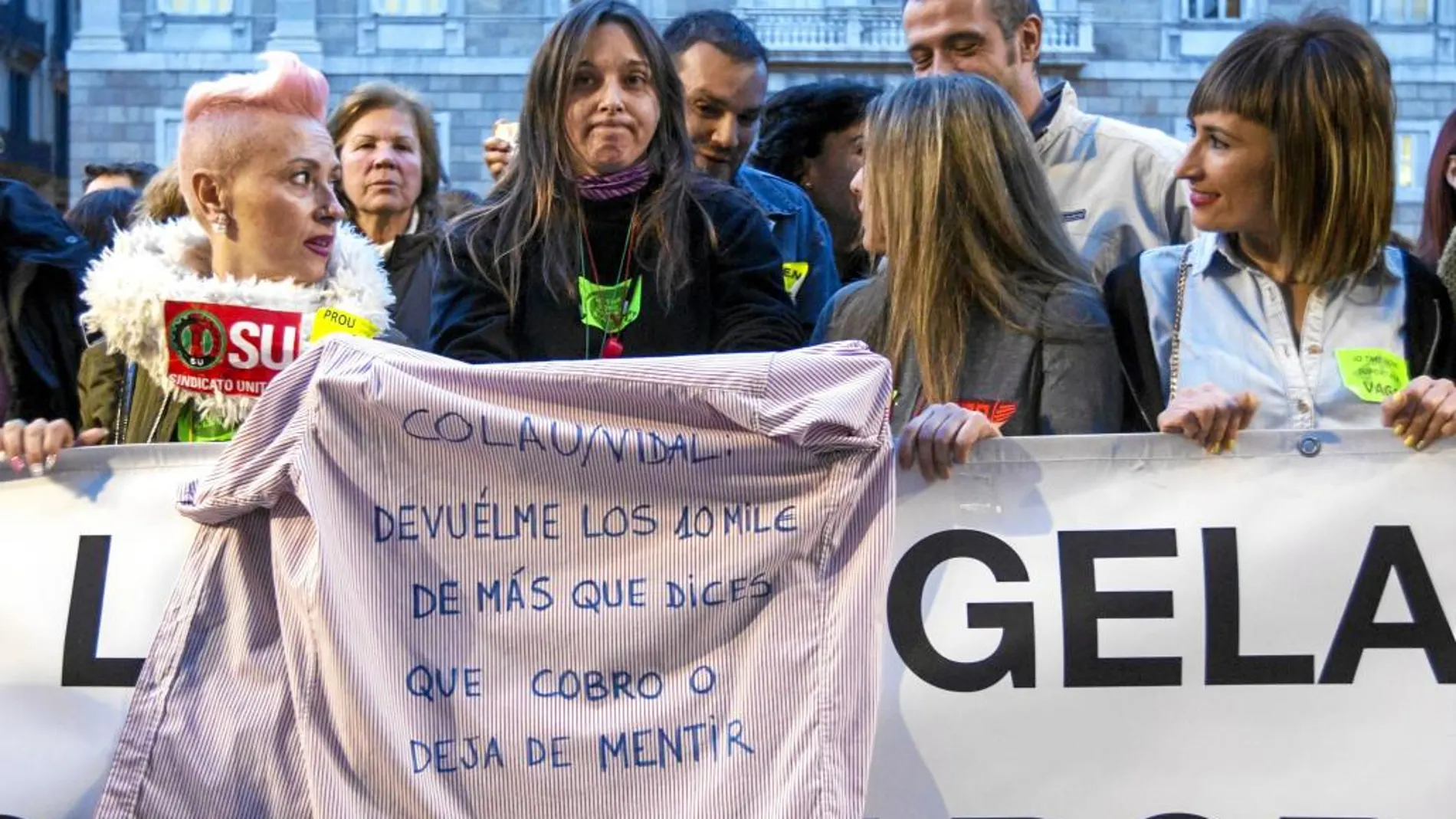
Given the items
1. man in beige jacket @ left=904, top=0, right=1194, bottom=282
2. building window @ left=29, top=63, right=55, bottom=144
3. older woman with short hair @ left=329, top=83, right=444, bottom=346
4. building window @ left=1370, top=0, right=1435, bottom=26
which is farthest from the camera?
building window @ left=29, top=63, right=55, bottom=144

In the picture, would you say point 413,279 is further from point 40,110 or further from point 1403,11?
point 40,110

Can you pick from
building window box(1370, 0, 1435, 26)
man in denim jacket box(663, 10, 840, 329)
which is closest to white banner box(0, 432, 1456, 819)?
man in denim jacket box(663, 10, 840, 329)

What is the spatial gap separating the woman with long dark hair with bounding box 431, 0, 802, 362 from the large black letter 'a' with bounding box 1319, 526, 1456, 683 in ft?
3.20

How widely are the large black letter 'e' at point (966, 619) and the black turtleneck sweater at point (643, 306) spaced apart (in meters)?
0.56

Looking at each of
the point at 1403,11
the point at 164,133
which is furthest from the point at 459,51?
the point at 1403,11

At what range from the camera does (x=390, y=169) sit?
14.9ft

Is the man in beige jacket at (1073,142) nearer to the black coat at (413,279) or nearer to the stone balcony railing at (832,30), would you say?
the black coat at (413,279)

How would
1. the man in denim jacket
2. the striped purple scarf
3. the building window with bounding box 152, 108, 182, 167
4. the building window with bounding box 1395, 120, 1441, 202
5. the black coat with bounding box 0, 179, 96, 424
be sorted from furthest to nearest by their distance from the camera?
the building window with bounding box 152, 108, 182, 167
the building window with bounding box 1395, 120, 1441, 202
the man in denim jacket
the black coat with bounding box 0, 179, 96, 424
the striped purple scarf

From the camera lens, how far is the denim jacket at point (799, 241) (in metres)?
4.16

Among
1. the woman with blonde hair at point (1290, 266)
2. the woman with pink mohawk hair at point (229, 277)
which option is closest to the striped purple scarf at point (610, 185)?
the woman with pink mohawk hair at point (229, 277)

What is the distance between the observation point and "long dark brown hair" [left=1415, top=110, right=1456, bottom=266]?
3.59 meters

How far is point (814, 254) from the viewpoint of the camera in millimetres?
4301

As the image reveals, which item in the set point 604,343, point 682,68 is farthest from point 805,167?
point 604,343

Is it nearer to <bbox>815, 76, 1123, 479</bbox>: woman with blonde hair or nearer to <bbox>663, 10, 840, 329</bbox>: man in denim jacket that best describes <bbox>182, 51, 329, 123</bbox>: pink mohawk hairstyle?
<bbox>815, 76, 1123, 479</bbox>: woman with blonde hair
